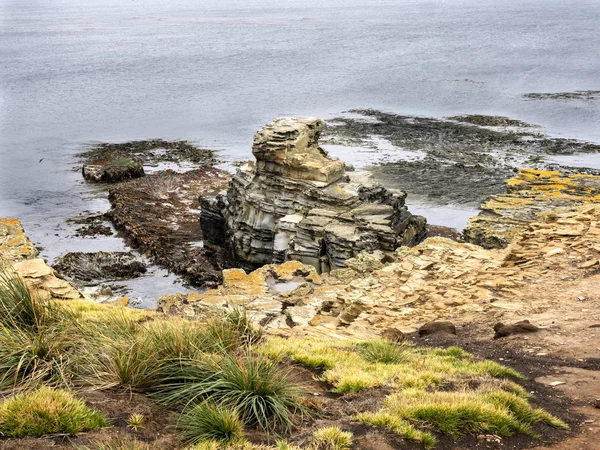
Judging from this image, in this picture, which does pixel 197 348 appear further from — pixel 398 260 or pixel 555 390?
pixel 398 260

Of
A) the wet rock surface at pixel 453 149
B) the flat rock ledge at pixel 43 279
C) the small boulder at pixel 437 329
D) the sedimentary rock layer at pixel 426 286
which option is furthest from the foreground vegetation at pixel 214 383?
the wet rock surface at pixel 453 149

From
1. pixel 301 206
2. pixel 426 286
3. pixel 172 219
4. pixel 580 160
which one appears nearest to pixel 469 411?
pixel 426 286

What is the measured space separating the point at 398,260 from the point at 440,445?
46.1 ft


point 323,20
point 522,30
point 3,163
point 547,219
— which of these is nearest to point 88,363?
point 547,219

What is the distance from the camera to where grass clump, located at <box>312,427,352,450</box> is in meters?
7.57

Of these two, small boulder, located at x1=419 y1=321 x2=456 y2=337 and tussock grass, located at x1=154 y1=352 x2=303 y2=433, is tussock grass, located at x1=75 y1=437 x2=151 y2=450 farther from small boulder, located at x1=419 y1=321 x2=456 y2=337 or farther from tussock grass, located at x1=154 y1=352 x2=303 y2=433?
small boulder, located at x1=419 y1=321 x2=456 y2=337

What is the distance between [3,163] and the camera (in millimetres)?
50000

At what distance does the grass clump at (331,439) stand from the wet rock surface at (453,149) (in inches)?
1270

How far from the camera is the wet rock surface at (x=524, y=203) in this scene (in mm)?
25188

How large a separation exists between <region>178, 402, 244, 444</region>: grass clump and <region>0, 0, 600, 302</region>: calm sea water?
1061 inches

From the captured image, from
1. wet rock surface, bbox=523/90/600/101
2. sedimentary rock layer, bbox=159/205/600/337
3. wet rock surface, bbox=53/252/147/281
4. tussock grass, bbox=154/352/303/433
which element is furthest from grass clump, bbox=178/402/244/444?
wet rock surface, bbox=523/90/600/101

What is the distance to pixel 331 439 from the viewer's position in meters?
7.65

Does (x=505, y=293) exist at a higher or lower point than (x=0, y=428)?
lower

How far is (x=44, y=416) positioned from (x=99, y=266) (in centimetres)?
2371
